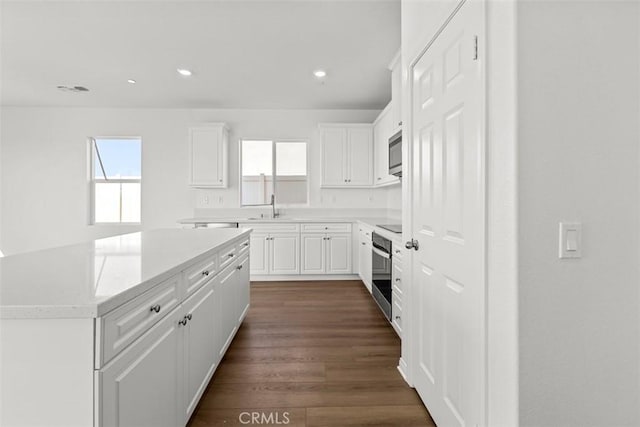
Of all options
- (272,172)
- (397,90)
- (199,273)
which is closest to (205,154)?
(272,172)

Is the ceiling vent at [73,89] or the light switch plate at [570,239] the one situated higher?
the ceiling vent at [73,89]

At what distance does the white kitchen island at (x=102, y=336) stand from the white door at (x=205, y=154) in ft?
10.3

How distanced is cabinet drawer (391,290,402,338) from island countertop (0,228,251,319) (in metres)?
1.53

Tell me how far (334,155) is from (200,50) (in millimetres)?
2331

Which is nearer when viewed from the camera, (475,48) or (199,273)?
(475,48)

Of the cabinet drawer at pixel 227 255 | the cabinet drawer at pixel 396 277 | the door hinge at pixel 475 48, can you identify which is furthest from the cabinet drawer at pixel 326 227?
the door hinge at pixel 475 48

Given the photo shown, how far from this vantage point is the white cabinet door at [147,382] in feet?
2.88

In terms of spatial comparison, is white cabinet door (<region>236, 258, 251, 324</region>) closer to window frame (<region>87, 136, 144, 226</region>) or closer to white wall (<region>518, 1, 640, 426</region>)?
white wall (<region>518, 1, 640, 426</region>)

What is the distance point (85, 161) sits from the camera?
16.5 feet

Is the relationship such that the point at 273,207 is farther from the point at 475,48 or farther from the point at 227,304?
the point at 475,48

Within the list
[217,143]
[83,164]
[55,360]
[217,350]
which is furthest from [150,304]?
[83,164]

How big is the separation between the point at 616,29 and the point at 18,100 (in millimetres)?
6799

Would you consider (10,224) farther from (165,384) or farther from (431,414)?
(431,414)

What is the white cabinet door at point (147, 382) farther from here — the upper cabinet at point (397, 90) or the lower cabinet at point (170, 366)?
the upper cabinet at point (397, 90)
